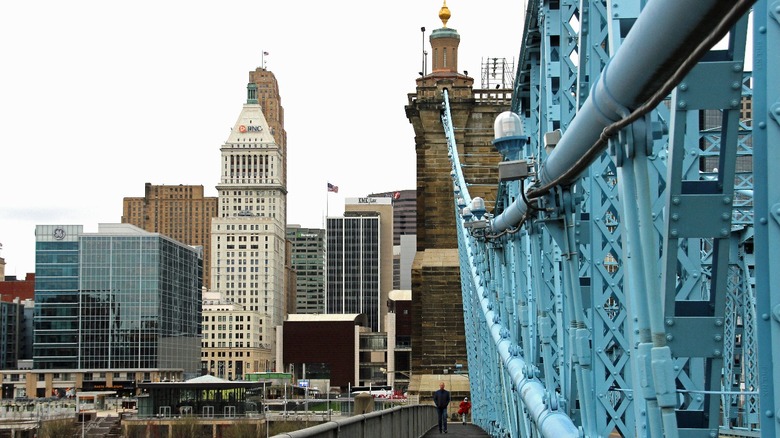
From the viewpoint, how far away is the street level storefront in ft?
410

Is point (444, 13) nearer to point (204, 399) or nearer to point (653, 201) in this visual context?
point (653, 201)

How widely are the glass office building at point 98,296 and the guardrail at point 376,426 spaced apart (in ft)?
513

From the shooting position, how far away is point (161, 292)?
19250 cm

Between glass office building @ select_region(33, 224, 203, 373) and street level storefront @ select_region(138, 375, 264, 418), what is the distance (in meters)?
66.4

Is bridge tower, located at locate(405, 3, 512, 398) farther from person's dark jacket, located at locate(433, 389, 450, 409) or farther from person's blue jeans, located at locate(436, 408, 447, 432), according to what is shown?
person's dark jacket, located at locate(433, 389, 450, 409)

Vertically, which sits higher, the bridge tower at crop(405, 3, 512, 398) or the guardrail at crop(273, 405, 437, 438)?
the bridge tower at crop(405, 3, 512, 398)

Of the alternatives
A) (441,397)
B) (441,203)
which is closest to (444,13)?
(441,203)

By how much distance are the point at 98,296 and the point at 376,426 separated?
577ft

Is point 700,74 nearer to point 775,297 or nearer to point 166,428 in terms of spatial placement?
point 775,297

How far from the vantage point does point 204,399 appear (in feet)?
411

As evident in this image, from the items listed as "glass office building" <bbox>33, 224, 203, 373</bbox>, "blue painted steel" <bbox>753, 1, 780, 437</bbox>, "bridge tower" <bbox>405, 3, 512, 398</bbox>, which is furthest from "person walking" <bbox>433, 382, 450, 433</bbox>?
"glass office building" <bbox>33, 224, 203, 373</bbox>

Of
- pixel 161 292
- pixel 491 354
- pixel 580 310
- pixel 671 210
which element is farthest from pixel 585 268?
pixel 161 292

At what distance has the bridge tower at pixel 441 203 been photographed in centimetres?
6888

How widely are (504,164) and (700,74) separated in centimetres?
646
